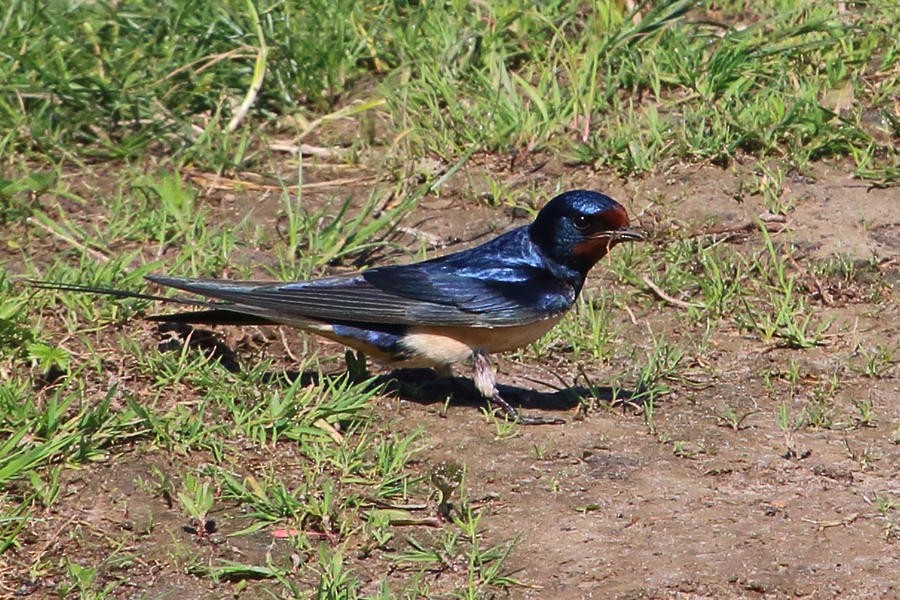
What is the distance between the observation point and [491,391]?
4910 millimetres

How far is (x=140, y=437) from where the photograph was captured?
451 cm

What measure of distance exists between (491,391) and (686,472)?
752mm

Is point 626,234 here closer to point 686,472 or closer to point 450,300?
point 450,300

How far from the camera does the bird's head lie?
4996 mm

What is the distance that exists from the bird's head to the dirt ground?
1.36ft

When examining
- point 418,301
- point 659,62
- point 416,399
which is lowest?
point 416,399

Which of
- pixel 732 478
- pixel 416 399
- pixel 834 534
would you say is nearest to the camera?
pixel 834 534

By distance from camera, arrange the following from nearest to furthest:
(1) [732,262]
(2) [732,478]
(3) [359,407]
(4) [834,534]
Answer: (4) [834,534]
(2) [732,478]
(3) [359,407]
(1) [732,262]

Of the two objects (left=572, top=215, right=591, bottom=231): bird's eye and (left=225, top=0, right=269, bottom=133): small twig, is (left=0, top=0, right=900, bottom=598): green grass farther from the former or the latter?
(left=572, top=215, right=591, bottom=231): bird's eye

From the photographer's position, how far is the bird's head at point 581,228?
500cm

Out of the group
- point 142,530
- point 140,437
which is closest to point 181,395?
point 140,437

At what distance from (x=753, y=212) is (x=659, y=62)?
0.97 meters

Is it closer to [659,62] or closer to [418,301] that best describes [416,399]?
[418,301]

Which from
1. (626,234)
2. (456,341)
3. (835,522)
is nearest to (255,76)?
(456,341)
